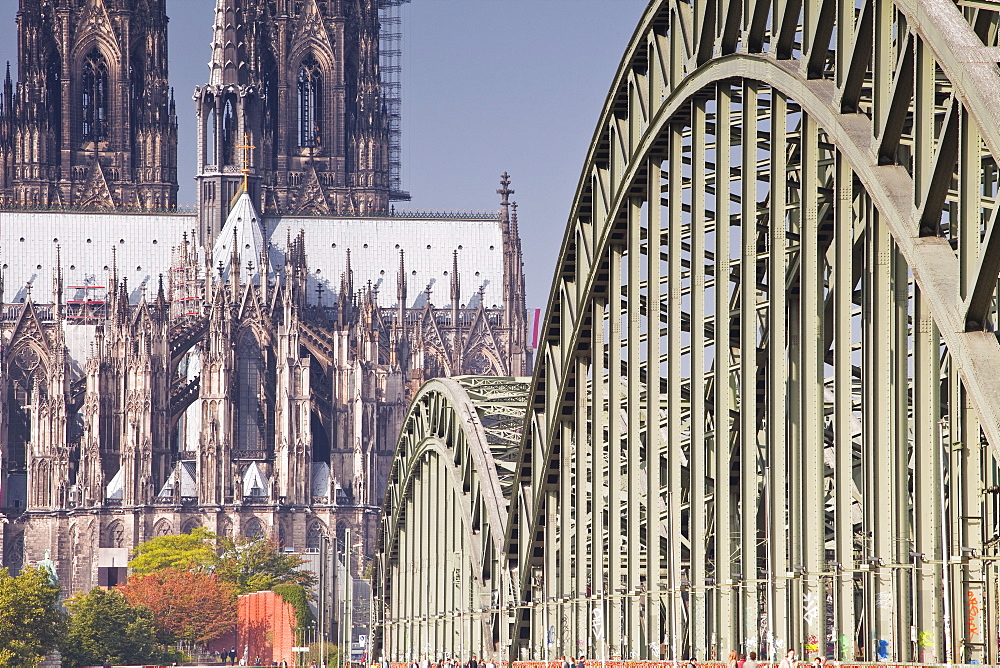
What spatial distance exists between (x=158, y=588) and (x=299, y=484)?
20450 mm

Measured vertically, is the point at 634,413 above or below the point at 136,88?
below

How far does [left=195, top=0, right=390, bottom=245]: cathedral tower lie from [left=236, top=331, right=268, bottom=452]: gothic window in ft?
77.0

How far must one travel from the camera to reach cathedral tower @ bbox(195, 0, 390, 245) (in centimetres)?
17425

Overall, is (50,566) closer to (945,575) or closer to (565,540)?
(565,540)

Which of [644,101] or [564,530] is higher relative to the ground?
[644,101]

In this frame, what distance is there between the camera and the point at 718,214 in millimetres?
24484

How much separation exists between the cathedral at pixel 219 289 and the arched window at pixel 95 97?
20 centimetres

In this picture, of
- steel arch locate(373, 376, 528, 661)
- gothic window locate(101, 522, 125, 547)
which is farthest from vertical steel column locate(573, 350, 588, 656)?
gothic window locate(101, 522, 125, 547)

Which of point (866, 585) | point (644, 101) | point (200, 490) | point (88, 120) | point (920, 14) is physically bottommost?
point (866, 585)

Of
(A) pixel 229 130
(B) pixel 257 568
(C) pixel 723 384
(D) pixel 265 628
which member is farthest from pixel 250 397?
(C) pixel 723 384

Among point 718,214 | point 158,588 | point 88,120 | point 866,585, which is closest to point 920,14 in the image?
point 866,585

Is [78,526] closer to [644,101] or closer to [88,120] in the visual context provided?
[88,120]

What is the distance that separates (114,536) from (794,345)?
132m

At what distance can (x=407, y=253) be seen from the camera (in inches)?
6900
